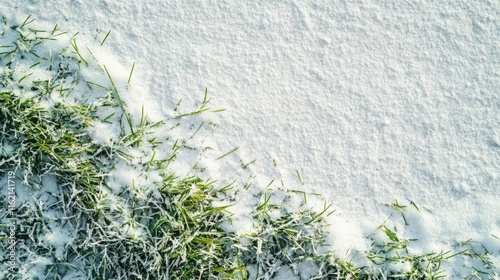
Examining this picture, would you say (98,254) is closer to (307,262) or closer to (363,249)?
(307,262)

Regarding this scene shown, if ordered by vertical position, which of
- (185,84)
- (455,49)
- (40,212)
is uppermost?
(455,49)

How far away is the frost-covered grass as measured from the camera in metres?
1.81

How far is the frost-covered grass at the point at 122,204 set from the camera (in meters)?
1.81

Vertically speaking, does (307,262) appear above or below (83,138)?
below

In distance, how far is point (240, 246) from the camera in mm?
1820

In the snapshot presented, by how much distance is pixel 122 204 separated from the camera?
1.84 metres

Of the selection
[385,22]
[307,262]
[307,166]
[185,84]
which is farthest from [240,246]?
[385,22]

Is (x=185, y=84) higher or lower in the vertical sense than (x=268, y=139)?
higher

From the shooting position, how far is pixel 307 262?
1882 mm

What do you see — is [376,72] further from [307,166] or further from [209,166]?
[209,166]

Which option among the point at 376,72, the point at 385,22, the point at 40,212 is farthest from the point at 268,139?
the point at 40,212

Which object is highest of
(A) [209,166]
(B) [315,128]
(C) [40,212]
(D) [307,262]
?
(B) [315,128]

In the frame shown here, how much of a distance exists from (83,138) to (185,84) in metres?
0.44

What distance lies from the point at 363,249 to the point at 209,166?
682mm
